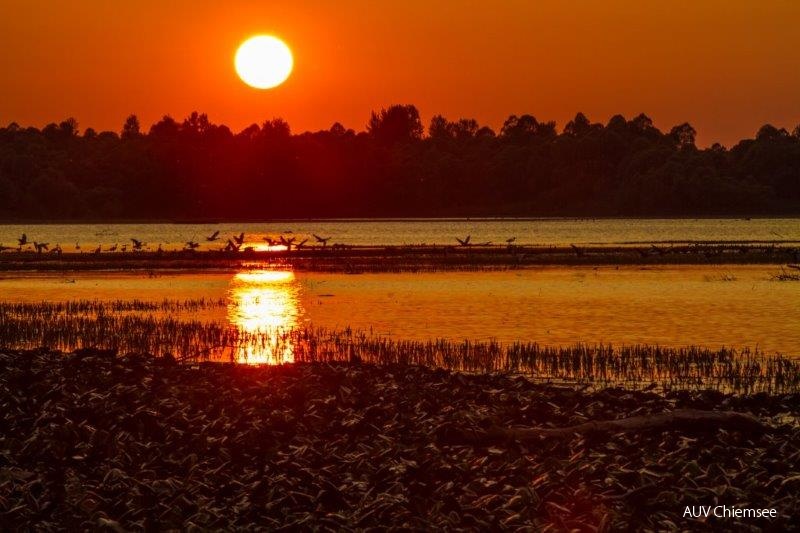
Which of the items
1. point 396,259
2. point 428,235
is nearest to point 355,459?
point 396,259

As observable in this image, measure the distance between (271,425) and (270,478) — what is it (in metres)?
2.52

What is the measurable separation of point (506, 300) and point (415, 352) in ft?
56.4

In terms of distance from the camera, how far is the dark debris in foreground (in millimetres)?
11820

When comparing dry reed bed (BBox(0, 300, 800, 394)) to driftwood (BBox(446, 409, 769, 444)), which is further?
dry reed bed (BBox(0, 300, 800, 394))

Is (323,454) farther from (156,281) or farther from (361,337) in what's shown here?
(156,281)

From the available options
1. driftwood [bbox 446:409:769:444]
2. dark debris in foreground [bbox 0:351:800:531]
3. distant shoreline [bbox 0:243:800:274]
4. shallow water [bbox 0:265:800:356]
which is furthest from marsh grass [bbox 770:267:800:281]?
driftwood [bbox 446:409:769:444]

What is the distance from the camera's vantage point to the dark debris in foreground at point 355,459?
11.8 meters

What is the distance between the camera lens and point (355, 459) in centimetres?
1371

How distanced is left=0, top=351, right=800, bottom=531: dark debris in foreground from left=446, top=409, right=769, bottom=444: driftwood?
17cm

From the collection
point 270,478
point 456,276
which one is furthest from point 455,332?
point 456,276

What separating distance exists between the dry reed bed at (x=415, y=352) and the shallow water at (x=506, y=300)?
2.79 m

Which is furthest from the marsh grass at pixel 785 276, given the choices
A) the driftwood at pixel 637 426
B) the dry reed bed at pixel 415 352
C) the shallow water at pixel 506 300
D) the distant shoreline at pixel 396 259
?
the driftwood at pixel 637 426

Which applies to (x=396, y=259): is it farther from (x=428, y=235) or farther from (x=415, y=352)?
(x=428, y=235)

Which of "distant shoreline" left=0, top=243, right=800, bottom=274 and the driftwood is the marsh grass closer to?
"distant shoreline" left=0, top=243, right=800, bottom=274
